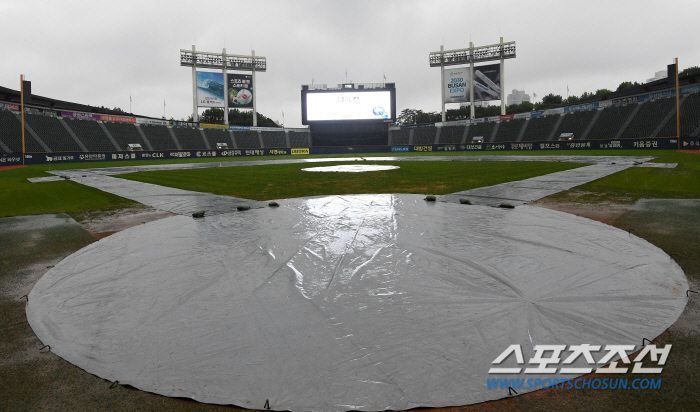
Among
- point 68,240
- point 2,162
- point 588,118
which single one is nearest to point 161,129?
point 2,162

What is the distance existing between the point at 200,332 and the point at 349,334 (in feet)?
4.22

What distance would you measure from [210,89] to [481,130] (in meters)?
43.8

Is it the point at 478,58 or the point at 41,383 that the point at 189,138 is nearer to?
the point at 478,58

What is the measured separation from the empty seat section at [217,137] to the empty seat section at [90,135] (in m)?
14.6

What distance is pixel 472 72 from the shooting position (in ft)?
194

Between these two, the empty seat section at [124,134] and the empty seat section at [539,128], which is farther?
the empty seat section at [539,128]

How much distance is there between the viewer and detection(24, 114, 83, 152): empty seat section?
42.3m

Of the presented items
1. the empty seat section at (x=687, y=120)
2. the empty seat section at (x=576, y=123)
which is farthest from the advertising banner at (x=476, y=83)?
the empty seat section at (x=687, y=120)

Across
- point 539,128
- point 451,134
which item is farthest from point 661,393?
point 451,134

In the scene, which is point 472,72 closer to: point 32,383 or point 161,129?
point 161,129

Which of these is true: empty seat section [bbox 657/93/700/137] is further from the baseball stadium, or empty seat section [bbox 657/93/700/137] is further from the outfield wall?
the baseball stadium

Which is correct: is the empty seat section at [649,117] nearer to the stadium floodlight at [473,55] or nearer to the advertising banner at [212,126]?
the stadium floodlight at [473,55]

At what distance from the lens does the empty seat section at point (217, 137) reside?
60.5 metres

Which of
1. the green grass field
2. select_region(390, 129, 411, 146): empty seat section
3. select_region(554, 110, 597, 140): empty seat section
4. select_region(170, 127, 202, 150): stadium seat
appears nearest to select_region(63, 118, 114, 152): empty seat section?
select_region(170, 127, 202, 150): stadium seat
